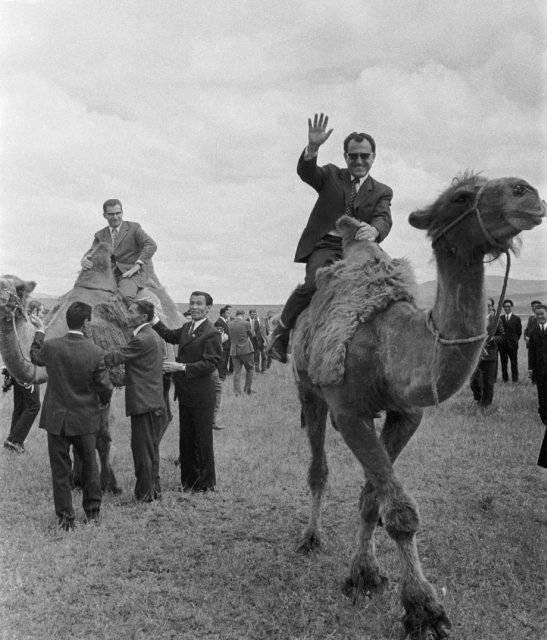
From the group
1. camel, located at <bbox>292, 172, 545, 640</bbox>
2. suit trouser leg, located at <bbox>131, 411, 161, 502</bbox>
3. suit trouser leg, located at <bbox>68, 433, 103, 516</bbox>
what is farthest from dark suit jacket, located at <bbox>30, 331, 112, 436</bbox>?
camel, located at <bbox>292, 172, 545, 640</bbox>

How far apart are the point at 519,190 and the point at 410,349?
1218mm

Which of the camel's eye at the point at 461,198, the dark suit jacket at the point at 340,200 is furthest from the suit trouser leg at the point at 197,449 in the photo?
the camel's eye at the point at 461,198

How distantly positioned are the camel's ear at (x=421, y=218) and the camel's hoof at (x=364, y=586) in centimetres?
278

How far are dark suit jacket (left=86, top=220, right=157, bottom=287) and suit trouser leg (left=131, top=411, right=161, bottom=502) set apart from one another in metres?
2.39

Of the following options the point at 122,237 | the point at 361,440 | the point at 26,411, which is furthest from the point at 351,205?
the point at 26,411

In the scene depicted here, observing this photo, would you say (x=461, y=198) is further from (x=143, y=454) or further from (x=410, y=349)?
(x=143, y=454)

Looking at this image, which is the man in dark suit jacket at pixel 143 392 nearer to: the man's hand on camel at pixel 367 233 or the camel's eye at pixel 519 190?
the man's hand on camel at pixel 367 233

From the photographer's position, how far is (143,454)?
7.04 metres

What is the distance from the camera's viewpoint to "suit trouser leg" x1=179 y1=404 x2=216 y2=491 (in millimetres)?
7672

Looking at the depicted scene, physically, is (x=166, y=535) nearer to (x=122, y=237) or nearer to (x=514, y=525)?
(x=514, y=525)

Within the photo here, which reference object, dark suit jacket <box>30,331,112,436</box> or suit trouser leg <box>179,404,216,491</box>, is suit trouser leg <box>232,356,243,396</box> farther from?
dark suit jacket <box>30,331,112,436</box>

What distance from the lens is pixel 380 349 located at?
4.33 meters

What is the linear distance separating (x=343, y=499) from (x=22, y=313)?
481 centimetres

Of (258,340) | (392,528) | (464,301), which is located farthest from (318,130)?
(258,340)
